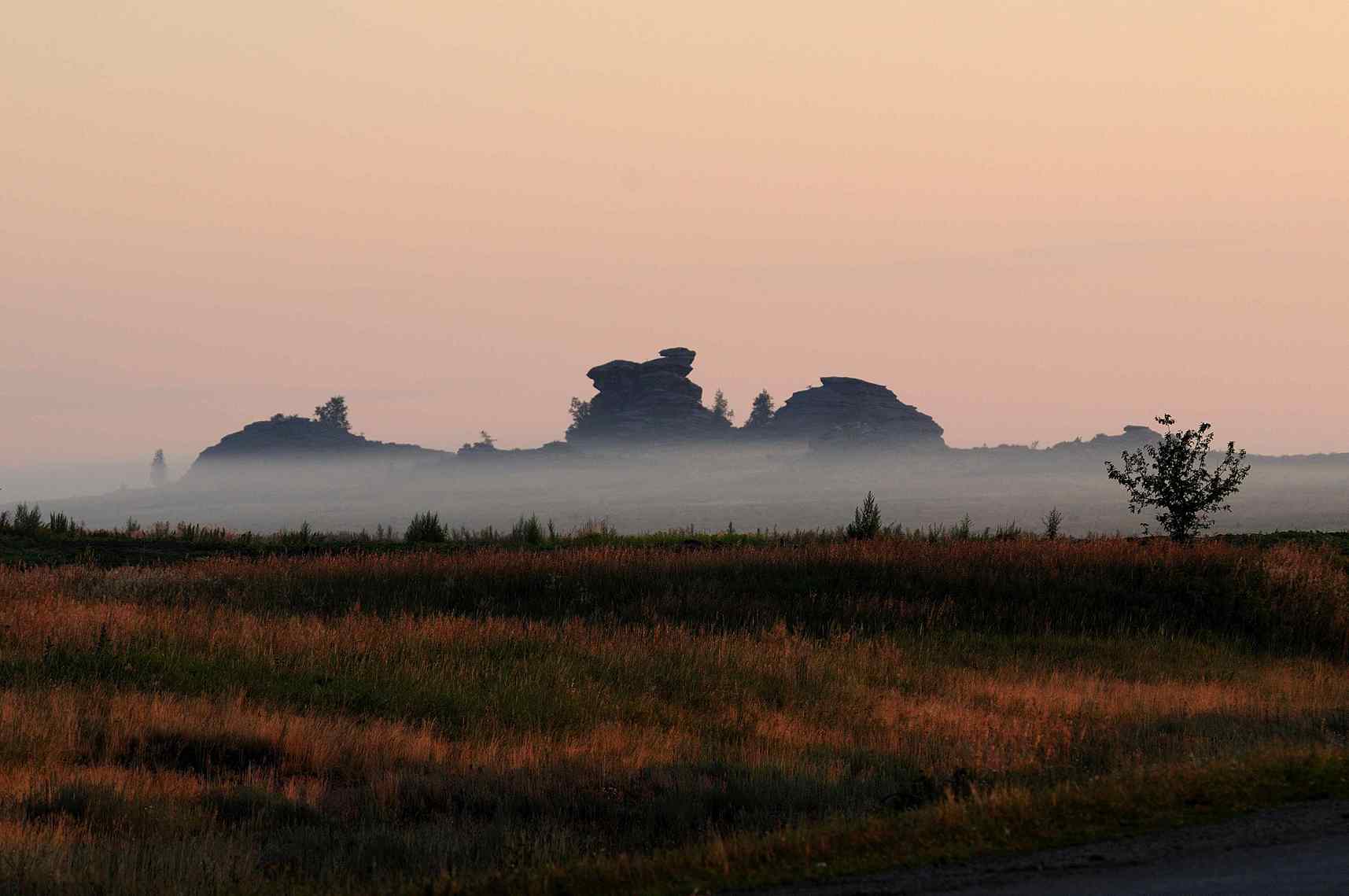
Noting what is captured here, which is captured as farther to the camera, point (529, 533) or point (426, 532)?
point (426, 532)

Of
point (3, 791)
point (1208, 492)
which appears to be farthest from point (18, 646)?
point (1208, 492)

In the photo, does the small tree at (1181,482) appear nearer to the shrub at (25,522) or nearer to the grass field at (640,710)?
the grass field at (640,710)

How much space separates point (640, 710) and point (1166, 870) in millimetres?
8428

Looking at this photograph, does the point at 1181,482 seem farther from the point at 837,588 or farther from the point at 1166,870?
the point at 1166,870

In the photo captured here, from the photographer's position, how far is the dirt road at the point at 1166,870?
6.75 meters

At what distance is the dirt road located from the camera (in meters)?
6.75

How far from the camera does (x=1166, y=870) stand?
7.16 metres

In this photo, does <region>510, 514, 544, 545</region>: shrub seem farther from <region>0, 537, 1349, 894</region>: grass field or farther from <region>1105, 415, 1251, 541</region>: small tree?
<region>1105, 415, 1251, 541</region>: small tree

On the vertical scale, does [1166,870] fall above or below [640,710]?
above

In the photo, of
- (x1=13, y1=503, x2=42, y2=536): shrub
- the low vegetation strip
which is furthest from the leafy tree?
(x1=13, y1=503, x2=42, y2=536): shrub

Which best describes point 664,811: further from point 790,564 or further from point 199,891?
point 790,564

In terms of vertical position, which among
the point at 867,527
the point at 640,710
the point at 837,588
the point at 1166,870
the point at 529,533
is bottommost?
the point at 640,710

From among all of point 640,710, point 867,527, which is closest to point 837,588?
point 867,527

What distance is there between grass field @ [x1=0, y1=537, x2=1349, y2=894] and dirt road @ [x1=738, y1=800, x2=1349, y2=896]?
328 mm
